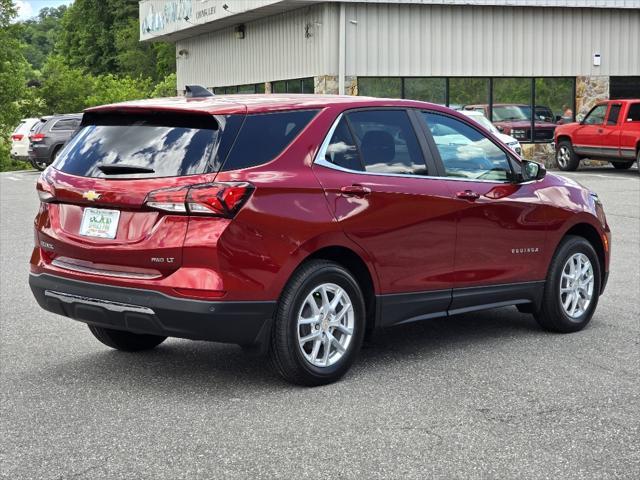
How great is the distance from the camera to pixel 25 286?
10672mm

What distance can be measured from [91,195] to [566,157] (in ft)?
84.8

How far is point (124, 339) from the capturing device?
24.2ft

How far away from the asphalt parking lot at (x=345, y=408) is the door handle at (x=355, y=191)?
109 cm

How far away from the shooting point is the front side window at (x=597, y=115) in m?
28.8

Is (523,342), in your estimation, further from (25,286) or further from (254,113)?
(25,286)

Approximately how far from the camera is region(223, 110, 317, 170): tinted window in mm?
6164

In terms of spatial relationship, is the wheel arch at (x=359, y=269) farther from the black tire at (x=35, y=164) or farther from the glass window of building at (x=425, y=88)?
the black tire at (x=35, y=164)

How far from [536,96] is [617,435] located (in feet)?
95.7

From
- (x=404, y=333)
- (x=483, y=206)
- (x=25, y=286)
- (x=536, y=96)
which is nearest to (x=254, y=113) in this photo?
(x=483, y=206)

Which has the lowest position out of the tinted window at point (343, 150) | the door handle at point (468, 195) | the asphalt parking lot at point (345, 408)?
the asphalt parking lot at point (345, 408)

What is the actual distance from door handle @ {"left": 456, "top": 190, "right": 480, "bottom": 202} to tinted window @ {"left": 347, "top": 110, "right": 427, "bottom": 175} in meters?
0.31

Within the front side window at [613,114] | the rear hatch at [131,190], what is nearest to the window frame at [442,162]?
the rear hatch at [131,190]

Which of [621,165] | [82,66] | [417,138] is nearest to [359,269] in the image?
[417,138]

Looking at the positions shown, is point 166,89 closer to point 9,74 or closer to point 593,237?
point 9,74
